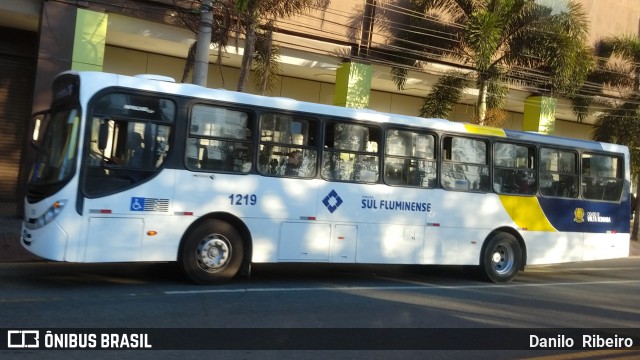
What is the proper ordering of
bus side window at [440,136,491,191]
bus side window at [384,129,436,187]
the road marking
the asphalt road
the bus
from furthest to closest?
bus side window at [440,136,491,191] → bus side window at [384,129,436,187] → the road marking → the bus → the asphalt road

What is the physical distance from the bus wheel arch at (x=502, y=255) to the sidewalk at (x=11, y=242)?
824 cm

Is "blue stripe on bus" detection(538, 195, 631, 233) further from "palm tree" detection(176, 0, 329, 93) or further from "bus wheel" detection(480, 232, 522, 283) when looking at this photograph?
"palm tree" detection(176, 0, 329, 93)

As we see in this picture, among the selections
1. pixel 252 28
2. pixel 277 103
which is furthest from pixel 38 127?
pixel 252 28

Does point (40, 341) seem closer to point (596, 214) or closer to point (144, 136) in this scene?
point (144, 136)

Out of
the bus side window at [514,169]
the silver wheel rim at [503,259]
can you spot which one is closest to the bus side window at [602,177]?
the bus side window at [514,169]

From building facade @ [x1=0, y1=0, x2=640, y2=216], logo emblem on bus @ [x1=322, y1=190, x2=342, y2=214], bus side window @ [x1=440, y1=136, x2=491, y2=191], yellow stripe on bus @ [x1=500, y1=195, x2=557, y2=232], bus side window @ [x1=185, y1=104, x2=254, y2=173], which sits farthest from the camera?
building facade @ [x1=0, y1=0, x2=640, y2=216]

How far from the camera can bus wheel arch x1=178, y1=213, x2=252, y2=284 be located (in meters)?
8.94

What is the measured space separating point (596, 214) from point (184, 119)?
8664mm

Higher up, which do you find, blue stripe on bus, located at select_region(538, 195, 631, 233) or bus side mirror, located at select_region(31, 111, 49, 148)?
bus side mirror, located at select_region(31, 111, 49, 148)

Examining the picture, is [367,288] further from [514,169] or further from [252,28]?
[252,28]

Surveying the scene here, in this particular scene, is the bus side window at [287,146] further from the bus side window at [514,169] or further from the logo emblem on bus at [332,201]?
the bus side window at [514,169]

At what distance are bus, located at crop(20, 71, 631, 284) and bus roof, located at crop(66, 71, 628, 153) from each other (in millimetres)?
21

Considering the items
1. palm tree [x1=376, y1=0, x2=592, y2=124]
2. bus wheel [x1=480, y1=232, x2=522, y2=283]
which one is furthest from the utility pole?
palm tree [x1=376, y1=0, x2=592, y2=124]

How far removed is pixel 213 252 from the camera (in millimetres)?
9195
